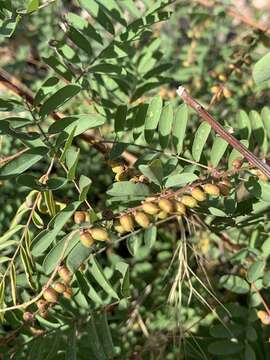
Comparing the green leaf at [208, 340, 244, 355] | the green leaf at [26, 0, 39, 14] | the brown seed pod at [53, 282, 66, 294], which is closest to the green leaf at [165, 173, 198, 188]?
the brown seed pod at [53, 282, 66, 294]

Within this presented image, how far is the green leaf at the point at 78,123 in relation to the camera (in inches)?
41.2

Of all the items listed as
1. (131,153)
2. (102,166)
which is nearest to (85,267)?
(131,153)

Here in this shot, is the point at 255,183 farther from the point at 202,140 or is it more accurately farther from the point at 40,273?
the point at 40,273

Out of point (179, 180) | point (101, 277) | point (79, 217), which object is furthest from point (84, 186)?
point (101, 277)

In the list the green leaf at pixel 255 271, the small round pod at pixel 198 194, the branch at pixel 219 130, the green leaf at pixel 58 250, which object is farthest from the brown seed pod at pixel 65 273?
the green leaf at pixel 255 271

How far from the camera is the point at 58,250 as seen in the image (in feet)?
3.42

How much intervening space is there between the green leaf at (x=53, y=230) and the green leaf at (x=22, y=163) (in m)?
0.10

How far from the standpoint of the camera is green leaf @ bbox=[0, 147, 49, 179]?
1.03 metres

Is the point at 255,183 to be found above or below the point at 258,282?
above

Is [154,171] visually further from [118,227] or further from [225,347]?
[225,347]

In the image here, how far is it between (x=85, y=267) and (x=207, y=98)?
45.9 inches

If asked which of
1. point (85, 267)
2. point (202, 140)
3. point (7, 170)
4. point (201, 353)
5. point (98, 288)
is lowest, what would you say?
point (201, 353)

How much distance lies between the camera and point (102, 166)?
2.08 metres

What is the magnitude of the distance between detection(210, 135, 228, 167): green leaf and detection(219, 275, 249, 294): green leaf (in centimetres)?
36
